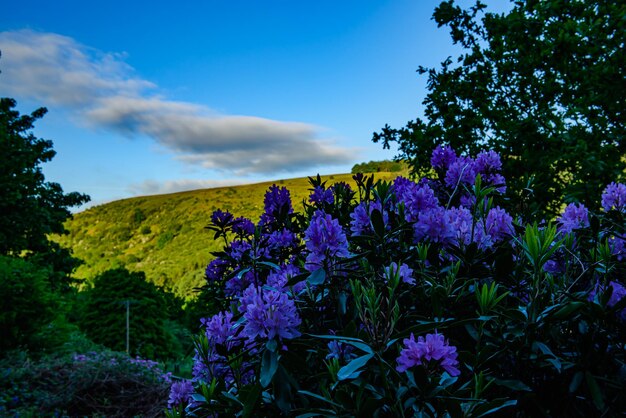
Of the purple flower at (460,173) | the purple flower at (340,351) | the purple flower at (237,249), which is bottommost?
the purple flower at (340,351)

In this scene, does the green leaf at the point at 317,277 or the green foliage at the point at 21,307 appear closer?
the green leaf at the point at 317,277

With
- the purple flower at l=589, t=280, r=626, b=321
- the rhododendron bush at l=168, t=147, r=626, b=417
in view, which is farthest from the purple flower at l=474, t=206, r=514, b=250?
the purple flower at l=589, t=280, r=626, b=321

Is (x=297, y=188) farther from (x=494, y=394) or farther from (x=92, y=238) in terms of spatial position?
(x=494, y=394)

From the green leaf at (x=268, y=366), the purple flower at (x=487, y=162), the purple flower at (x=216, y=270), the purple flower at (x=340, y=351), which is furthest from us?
the purple flower at (x=216, y=270)

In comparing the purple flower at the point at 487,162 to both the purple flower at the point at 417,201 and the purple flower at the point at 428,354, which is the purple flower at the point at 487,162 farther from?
the purple flower at the point at 428,354

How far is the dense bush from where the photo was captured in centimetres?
603

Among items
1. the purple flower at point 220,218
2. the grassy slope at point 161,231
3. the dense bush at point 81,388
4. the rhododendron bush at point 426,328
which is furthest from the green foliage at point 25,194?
the rhododendron bush at point 426,328

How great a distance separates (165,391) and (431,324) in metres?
6.29

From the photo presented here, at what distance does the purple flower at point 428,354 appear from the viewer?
45.6 inches

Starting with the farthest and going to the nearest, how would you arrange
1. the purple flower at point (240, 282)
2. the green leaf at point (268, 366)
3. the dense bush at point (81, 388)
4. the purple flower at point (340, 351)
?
1. the dense bush at point (81, 388)
2. the purple flower at point (240, 282)
3. the purple flower at point (340, 351)
4. the green leaf at point (268, 366)

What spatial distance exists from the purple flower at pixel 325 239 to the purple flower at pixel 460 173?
98cm

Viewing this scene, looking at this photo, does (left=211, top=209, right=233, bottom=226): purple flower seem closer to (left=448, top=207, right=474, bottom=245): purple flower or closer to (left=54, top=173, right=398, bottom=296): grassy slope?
(left=448, top=207, right=474, bottom=245): purple flower

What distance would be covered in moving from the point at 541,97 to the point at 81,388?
881 centimetres

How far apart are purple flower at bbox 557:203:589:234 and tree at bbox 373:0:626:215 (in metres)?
4.60
